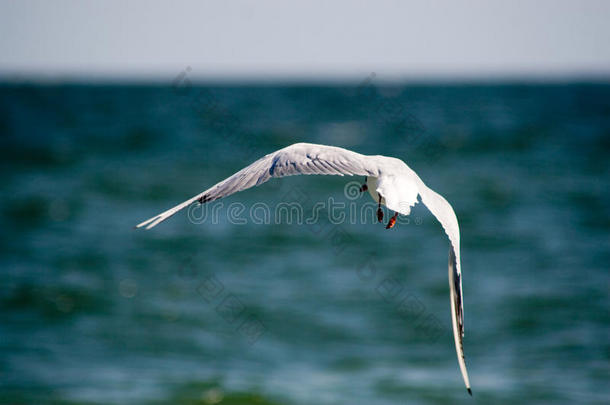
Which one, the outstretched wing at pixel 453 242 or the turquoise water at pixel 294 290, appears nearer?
the outstretched wing at pixel 453 242

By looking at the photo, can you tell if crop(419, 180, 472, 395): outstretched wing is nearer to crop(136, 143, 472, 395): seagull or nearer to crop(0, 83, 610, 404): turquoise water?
crop(136, 143, 472, 395): seagull

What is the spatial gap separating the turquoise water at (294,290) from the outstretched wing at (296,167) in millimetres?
6032

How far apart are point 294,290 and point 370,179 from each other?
34.0ft

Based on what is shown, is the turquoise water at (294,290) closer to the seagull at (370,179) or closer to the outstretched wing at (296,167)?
the seagull at (370,179)

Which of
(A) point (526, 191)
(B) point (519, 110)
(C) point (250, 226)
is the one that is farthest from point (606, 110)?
(C) point (250, 226)

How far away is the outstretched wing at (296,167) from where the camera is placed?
5.13 m

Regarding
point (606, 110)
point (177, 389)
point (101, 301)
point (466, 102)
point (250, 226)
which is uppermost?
point (466, 102)

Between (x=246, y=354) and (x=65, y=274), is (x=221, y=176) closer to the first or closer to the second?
(x=65, y=274)

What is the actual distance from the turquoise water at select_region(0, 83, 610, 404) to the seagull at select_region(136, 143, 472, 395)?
5.93 metres

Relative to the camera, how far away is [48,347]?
13180 millimetres

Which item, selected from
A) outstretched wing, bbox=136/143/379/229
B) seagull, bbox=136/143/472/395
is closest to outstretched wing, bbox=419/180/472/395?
seagull, bbox=136/143/472/395

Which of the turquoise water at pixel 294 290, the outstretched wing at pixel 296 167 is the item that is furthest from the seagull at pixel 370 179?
the turquoise water at pixel 294 290

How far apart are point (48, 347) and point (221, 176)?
15.1 m

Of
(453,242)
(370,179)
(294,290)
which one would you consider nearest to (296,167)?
(370,179)
